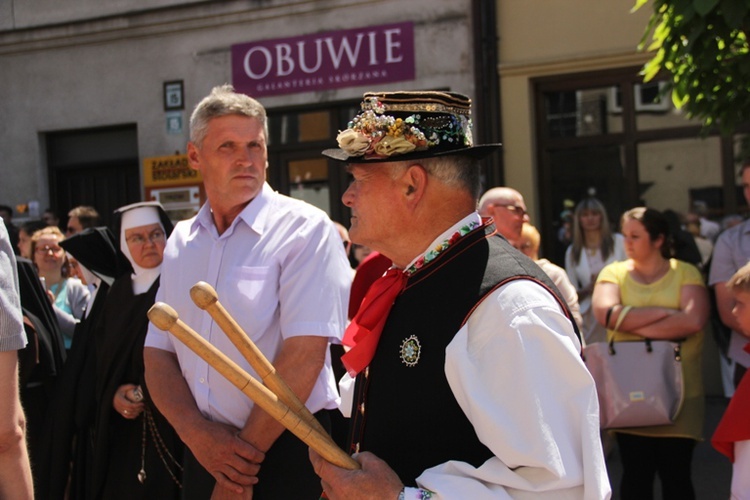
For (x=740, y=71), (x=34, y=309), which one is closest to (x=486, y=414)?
(x=740, y=71)

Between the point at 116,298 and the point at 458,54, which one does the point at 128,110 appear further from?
the point at 116,298

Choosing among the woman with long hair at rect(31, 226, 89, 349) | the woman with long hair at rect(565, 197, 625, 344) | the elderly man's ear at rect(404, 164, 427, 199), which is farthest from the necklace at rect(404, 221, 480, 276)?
the woman with long hair at rect(565, 197, 625, 344)

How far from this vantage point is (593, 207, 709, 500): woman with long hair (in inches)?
203

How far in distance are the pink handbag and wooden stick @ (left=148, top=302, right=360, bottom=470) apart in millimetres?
3296

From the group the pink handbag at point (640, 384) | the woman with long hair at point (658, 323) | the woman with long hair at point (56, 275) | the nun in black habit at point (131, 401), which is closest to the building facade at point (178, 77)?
the woman with long hair at point (56, 275)

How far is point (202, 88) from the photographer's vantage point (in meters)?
10.5

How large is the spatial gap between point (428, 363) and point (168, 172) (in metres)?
8.93

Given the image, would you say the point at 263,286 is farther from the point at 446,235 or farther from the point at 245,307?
the point at 446,235

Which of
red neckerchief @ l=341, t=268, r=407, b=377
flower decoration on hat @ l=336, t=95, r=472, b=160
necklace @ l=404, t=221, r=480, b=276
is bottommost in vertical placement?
red neckerchief @ l=341, t=268, r=407, b=377

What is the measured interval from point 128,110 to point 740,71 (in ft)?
25.8

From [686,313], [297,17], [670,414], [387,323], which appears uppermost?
[297,17]

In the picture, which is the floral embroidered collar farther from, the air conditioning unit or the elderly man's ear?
the air conditioning unit

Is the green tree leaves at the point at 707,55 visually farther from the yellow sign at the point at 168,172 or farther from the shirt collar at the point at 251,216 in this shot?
the yellow sign at the point at 168,172

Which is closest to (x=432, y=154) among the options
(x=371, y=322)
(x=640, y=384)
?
(x=371, y=322)
